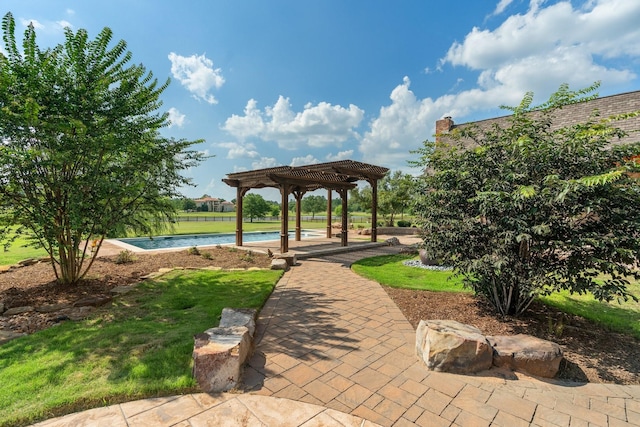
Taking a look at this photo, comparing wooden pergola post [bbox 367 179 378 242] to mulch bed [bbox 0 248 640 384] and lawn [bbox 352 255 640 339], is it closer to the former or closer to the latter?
lawn [bbox 352 255 640 339]

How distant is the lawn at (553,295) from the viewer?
15.0 feet

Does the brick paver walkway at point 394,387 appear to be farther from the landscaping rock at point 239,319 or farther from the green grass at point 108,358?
the green grass at point 108,358

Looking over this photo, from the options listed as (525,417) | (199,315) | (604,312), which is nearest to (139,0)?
(199,315)

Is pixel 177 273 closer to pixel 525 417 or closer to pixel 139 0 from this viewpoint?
pixel 139 0

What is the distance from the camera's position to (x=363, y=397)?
2.62m

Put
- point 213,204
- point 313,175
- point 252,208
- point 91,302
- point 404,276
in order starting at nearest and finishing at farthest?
point 91,302 < point 404,276 < point 313,175 < point 252,208 < point 213,204

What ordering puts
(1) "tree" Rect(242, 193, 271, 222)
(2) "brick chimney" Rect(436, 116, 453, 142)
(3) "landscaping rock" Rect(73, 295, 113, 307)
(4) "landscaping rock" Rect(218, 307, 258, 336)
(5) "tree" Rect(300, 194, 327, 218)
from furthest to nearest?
(5) "tree" Rect(300, 194, 327, 218) → (1) "tree" Rect(242, 193, 271, 222) → (2) "brick chimney" Rect(436, 116, 453, 142) → (3) "landscaping rock" Rect(73, 295, 113, 307) → (4) "landscaping rock" Rect(218, 307, 258, 336)

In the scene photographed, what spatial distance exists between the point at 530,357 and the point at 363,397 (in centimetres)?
195

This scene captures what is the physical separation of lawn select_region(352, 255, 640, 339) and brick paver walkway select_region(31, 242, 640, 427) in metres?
2.06

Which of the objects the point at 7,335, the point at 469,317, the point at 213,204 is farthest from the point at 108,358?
the point at 213,204

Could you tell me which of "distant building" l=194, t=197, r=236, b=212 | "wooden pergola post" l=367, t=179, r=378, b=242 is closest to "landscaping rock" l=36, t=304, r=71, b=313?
"wooden pergola post" l=367, t=179, r=378, b=242

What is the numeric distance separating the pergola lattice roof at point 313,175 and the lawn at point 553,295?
367 centimetres

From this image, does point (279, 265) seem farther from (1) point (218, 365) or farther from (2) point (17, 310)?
(1) point (218, 365)

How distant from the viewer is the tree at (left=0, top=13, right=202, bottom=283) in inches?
189
